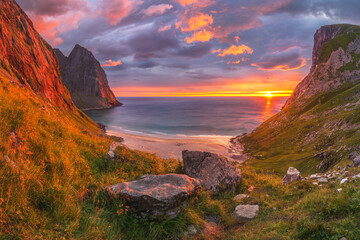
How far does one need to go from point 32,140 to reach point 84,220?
3.78 m

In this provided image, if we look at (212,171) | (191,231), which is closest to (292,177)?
(212,171)

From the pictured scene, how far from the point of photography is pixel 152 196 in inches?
256

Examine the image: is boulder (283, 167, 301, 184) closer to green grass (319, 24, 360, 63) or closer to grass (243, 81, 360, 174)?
grass (243, 81, 360, 174)

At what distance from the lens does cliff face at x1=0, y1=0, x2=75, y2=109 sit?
72.1 m

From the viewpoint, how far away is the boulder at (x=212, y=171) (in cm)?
1198

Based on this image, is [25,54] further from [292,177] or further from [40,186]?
[292,177]

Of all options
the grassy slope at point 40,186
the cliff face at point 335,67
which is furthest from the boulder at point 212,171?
the cliff face at point 335,67

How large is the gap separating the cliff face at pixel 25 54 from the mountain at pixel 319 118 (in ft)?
298

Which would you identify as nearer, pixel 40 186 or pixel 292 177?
pixel 40 186

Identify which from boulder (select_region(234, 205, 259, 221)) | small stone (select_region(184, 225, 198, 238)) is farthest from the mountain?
small stone (select_region(184, 225, 198, 238))

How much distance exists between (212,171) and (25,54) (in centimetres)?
10051

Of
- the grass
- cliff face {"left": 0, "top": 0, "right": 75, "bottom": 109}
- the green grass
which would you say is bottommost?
the grass

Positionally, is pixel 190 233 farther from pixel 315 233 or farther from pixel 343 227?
pixel 343 227

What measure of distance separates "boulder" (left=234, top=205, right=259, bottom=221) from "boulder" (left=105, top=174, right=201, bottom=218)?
2699 mm
